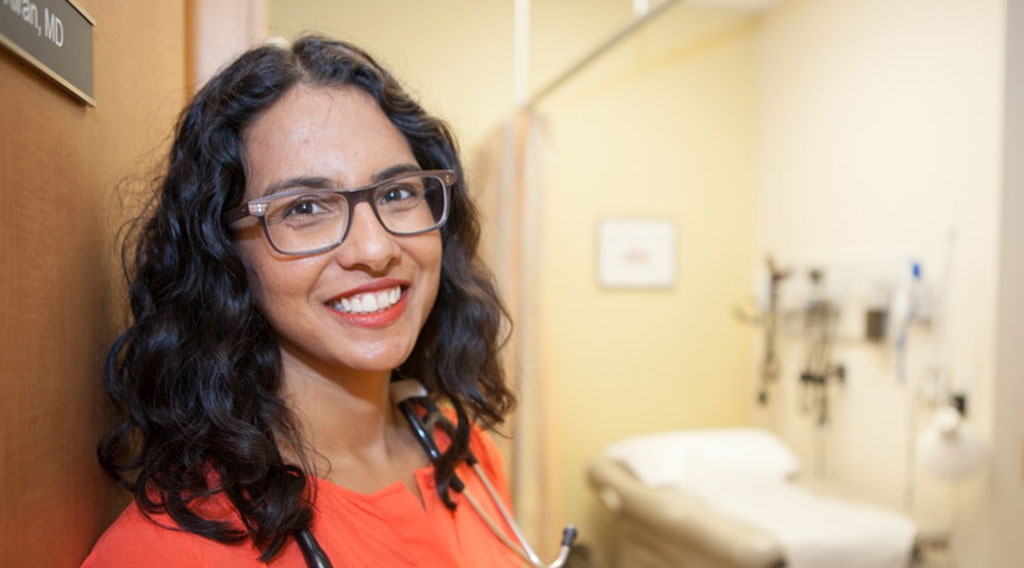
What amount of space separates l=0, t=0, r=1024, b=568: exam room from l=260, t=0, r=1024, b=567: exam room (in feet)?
0.04

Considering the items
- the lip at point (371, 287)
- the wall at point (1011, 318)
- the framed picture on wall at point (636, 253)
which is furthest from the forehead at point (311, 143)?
the framed picture on wall at point (636, 253)

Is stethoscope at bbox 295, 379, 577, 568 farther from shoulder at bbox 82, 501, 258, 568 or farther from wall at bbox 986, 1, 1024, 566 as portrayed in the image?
wall at bbox 986, 1, 1024, 566

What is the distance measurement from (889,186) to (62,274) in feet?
8.47

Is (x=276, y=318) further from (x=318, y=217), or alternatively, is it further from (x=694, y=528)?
(x=694, y=528)

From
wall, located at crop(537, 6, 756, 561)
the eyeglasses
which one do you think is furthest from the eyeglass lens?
wall, located at crop(537, 6, 756, 561)

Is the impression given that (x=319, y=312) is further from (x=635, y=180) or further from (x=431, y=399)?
(x=635, y=180)

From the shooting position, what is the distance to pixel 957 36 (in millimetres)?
2160

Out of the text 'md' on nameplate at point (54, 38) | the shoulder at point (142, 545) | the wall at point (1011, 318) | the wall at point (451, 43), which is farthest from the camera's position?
the wall at point (451, 43)

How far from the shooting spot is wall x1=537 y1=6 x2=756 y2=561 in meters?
3.44

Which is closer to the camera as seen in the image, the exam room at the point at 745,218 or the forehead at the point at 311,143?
the forehead at the point at 311,143

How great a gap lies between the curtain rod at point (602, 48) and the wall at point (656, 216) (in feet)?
1.78

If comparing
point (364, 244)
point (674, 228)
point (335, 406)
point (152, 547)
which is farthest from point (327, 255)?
point (674, 228)

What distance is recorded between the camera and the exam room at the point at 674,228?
761mm

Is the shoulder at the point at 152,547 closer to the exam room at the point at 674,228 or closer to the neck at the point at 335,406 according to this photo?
the exam room at the point at 674,228
